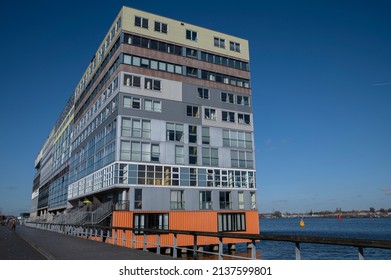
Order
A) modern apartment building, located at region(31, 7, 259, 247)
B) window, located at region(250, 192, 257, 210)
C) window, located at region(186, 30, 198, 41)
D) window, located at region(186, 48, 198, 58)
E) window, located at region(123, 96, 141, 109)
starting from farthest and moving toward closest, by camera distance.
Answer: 1. window, located at region(250, 192, 257, 210)
2. window, located at region(186, 30, 198, 41)
3. window, located at region(186, 48, 198, 58)
4. window, located at region(123, 96, 141, 109)
5. modern apartment building, located at region(31, 7, 259, 247)

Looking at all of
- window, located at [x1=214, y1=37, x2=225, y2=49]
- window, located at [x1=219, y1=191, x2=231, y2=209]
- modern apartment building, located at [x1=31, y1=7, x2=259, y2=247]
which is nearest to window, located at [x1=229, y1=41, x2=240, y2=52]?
modern apartment building, located at [x1=31, y1=7, x2=259, y2=247]

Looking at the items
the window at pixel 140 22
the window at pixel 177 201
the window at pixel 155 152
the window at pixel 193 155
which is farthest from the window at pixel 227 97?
the window at pixel 177 201

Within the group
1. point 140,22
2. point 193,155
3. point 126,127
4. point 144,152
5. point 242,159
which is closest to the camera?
point 126,127

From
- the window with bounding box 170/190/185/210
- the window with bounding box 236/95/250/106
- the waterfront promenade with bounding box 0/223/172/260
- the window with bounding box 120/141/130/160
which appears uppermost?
the window with bounding box 236/95/250/106

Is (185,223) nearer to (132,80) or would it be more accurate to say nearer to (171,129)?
(171,129)

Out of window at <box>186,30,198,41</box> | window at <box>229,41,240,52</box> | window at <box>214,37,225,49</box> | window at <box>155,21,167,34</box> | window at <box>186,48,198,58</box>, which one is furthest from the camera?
window at <box>229,41,240,52</box>

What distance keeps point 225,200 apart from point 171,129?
10.3m

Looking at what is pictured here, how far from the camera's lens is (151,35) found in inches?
1642

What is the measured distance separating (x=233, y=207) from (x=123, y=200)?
13.0 metres

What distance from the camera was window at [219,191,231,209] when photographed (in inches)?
1679

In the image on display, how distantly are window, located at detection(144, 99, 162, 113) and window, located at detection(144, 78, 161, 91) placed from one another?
1.51 metres

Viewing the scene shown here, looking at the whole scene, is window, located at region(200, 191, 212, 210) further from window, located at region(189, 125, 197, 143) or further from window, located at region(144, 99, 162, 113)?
window, located at region(144, 99, 162, 113)

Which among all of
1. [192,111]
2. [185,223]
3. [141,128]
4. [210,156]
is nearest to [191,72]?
[192,111]

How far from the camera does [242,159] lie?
149ft
